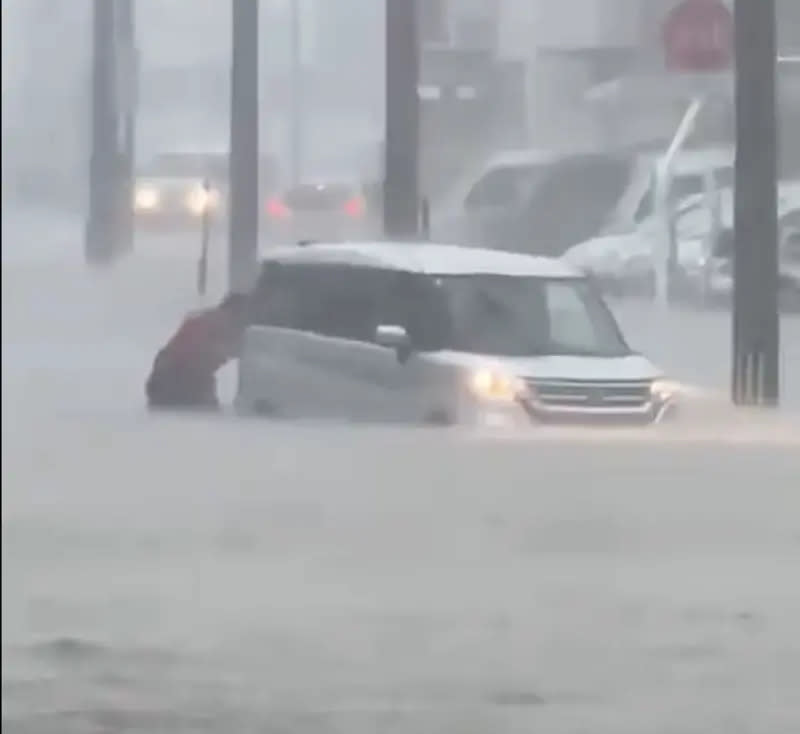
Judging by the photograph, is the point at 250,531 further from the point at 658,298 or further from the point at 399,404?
the point at 658,298

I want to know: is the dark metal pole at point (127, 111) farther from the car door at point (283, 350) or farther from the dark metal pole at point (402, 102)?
the dark metal pole at point (402, 102)

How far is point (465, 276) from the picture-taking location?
5.82 meters

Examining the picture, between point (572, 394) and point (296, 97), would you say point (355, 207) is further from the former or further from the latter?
point (572, 394)

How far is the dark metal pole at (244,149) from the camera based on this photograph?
5781 mm

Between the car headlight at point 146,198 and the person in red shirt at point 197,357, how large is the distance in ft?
1.13

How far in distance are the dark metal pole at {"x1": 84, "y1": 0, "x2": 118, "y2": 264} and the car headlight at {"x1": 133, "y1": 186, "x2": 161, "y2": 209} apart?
59 millimetres

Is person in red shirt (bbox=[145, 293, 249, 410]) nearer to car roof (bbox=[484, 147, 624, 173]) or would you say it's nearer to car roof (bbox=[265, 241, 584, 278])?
car roof (bbox=[265, 241, 584, 278])

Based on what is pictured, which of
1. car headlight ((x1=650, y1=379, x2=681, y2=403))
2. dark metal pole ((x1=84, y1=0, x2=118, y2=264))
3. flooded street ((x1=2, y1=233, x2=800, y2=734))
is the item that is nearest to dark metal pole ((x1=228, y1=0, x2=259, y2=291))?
flooded street ((x1=2, y1=233, x2=800, y2=734))

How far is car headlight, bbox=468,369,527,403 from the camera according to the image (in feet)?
18.7

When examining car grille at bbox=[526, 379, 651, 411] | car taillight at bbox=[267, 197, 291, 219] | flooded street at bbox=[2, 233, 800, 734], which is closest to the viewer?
flooded street at bbox=[2, 233, 800, 734]

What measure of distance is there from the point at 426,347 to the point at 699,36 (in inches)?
48.3

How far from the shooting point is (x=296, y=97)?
6016 mm

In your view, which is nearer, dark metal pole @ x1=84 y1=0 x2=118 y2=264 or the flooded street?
the flooded street

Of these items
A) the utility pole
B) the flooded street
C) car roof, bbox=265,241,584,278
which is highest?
the utility pole
